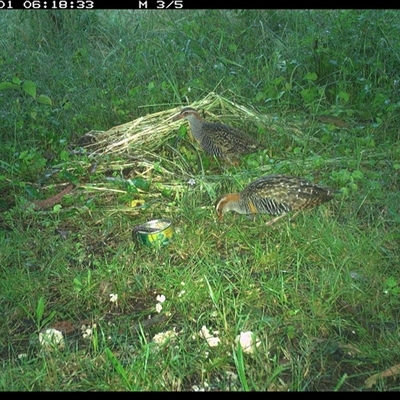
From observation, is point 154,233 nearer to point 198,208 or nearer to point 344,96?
point 198,208

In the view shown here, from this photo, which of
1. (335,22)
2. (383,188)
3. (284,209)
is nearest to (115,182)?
(284,209)

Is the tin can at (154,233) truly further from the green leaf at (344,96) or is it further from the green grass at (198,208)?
the green leaf at (344,96)

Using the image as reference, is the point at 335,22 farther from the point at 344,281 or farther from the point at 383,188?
the point at 344,281

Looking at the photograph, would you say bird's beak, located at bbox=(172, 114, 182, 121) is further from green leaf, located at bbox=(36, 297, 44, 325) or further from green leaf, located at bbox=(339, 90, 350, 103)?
green leaf, located at bbox=(36, 297, 44, 325)

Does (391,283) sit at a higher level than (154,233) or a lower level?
lower

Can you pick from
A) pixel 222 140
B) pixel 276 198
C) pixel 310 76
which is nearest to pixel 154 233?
pixel 276 198

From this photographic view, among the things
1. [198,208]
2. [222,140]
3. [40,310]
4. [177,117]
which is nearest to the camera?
[40,310]

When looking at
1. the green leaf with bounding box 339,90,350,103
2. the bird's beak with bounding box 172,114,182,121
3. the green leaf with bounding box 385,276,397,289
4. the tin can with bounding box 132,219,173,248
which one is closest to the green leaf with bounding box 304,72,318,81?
the green leaf with bounding box 339,90,350,103
